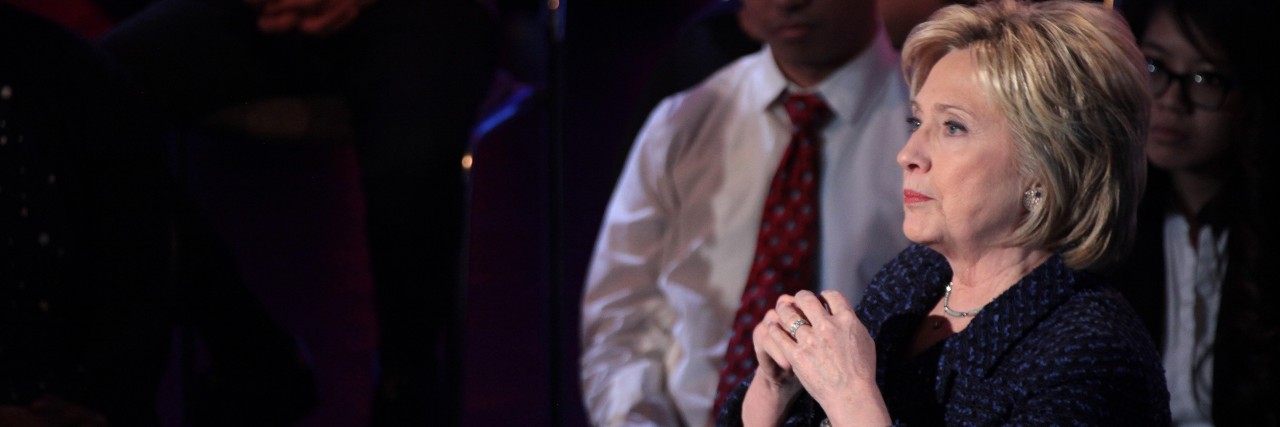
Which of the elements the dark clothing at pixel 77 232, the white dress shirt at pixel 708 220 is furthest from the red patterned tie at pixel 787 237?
the dark clothing at pixel 77 232

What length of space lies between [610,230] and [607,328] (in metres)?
0.17

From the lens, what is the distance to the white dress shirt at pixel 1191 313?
204 cm

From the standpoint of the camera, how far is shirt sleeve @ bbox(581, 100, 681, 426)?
2.12 meters

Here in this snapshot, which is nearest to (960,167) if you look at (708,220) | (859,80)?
(859,80)

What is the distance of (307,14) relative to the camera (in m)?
2.39

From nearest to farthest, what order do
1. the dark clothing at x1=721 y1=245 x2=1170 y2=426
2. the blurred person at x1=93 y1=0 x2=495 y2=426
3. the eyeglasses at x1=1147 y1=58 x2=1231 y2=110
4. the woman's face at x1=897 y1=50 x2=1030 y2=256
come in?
the dark clothing at x1=721 y1=245 x2=1170 y2=426
the woman's face at x1=897 y1=50 x2=1030 y2=256
the eyeglasses at x1=1147 y1=58 x2=1231 y2=110
the blurred person at x1=93 y1=0 x2=495 y2=426

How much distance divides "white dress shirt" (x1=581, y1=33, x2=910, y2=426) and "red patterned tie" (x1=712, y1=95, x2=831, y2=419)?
0.02m

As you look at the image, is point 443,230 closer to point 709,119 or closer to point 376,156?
point 376,156

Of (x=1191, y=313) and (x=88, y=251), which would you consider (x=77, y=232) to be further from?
(x=1191, y=313)

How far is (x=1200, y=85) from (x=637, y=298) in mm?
1023

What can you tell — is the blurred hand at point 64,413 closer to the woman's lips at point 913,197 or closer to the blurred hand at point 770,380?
the blurred hand at point 770,380

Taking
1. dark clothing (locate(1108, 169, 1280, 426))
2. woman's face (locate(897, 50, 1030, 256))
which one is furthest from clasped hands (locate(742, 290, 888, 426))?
dark clothing (locate(1108, 169, 1280, 426))

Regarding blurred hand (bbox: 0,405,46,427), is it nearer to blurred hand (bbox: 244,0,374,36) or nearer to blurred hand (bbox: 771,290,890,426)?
blurred hand (bbox: 244,0,374,36)

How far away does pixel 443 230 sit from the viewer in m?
2.37
